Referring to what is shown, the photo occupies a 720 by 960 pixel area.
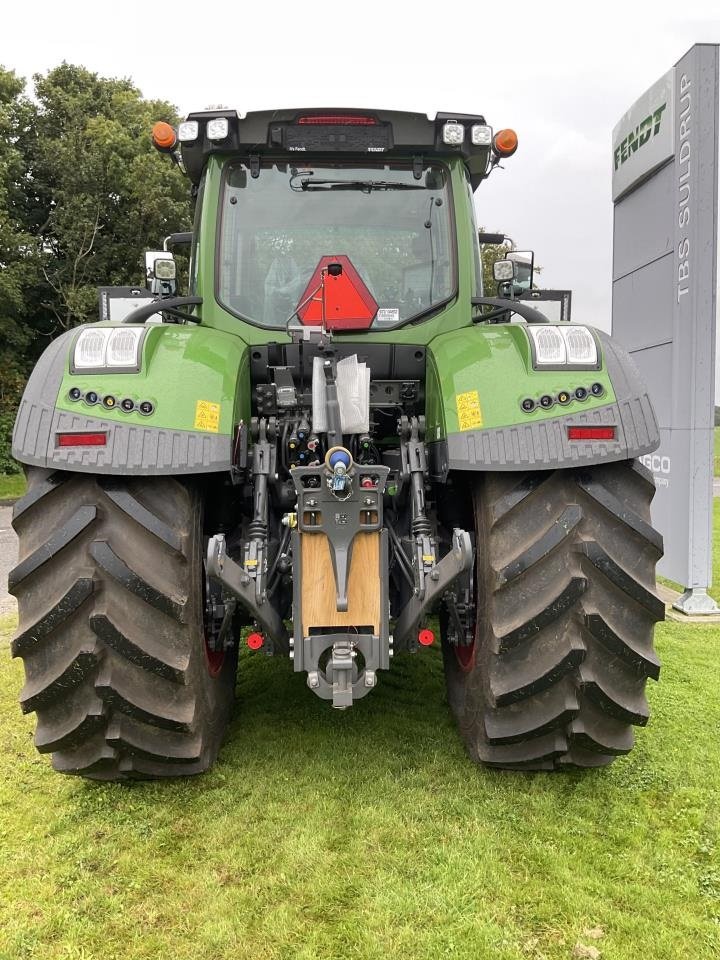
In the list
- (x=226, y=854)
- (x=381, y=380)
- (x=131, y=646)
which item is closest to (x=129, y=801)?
(x=226, y=854)

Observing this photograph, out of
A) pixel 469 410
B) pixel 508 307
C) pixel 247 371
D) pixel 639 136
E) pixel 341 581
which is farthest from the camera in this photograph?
pixel 639 136

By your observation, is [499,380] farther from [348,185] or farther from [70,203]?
[70,203]

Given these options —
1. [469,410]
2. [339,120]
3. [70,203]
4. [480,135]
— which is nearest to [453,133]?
[480,135]

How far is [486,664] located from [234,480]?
3.64ft

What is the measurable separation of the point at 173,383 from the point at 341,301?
3.18 feet

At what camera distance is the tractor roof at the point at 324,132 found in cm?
315

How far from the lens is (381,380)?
3273 mm

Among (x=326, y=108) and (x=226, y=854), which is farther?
(x=326, y=108)

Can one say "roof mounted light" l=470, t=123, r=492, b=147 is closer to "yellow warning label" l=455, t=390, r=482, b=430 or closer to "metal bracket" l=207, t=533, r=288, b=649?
"yellow warning label" l=455, t=390, r=482, b=430

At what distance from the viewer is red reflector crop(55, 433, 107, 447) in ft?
7.70

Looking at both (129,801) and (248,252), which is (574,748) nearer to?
(129,801)

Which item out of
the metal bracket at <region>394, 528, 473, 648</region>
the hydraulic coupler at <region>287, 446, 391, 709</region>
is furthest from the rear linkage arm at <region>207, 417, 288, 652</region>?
the metal bracket at <region>394, 528, 473, 648</region>

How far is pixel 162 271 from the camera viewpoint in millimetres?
3768

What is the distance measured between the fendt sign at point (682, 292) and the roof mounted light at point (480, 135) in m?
2.71
